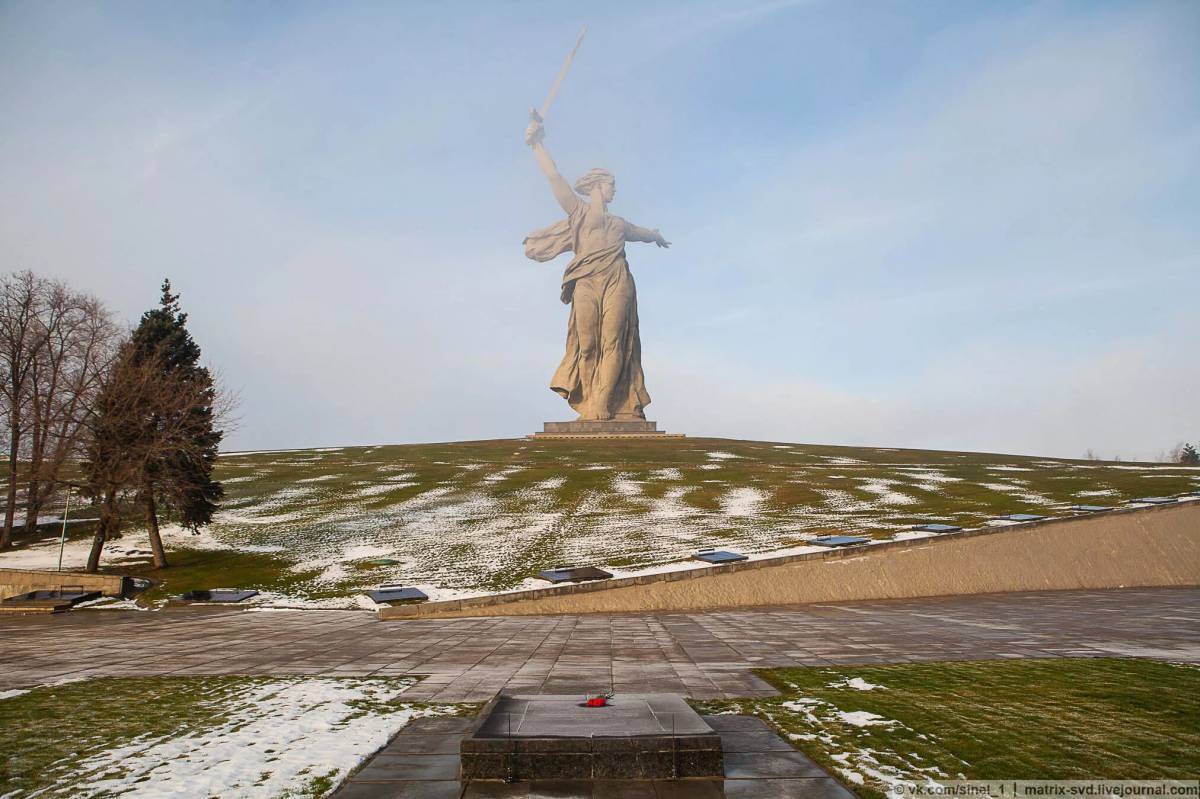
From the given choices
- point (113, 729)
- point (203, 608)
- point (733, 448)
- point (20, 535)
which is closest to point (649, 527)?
point (203, 608)

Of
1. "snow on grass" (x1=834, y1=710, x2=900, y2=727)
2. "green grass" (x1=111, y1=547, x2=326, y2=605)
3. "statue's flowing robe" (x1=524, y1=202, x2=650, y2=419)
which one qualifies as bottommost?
"green grass" (x1=111, y1=547, x2=326, y2=605)

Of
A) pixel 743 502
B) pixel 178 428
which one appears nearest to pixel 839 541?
pixel 743 502

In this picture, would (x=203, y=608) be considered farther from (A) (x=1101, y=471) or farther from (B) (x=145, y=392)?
(A) (x=1101, y=471)

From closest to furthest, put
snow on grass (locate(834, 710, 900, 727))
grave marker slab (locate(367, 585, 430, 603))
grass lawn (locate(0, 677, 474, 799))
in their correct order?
grass lawn (locate(0, 677, 474, 799)), snow on grass (locate(834, 710, 900, 727)), grave marker slab (locate(367, 585, 430, 603))

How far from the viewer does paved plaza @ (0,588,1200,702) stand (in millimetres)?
12297

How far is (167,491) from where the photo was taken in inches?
1168

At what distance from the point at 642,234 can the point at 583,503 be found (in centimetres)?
5830

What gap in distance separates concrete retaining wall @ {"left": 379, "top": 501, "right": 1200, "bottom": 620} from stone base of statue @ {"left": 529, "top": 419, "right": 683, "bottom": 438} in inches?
2228

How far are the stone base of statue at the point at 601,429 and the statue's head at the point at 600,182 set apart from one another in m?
27.9

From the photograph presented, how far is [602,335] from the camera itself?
287 ft

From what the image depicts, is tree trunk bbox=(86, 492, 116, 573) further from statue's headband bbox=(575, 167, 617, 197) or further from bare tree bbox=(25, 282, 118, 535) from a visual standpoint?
statue's headband bbox=(575, 167, 617, 197)

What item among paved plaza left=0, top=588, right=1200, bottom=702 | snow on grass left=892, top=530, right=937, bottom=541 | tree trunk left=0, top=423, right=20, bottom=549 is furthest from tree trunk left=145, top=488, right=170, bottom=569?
snow on grass left=892, top=530, right=937, bottom=541

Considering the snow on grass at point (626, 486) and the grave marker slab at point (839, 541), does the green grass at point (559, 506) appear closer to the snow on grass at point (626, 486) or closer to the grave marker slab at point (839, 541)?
the snow on grass at point (626, 486)

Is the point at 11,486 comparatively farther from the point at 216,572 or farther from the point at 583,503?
the point at 583,503
